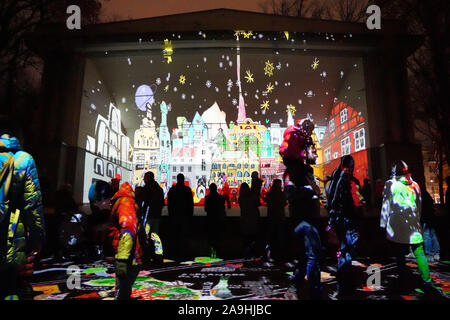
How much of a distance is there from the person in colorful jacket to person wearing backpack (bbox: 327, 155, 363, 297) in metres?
0.70

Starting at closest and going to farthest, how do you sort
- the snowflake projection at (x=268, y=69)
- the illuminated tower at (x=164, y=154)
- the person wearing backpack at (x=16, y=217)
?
the person wearing backpack at (x=16, y=217), the illuminated tower at (x=164, y=154), the snowflake projection at (x=268, y=69)

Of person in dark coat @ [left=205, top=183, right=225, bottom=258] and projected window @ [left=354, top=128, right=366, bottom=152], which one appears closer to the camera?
person in dark coat @ [left=205, top=183, right=225, bottom=258]

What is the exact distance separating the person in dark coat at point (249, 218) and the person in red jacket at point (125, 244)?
382 centimetres

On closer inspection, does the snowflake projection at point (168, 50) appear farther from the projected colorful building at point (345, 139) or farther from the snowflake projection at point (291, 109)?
the projected colorful building at point (345, 139)

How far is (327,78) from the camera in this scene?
47.7 feet

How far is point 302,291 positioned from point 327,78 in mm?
13057

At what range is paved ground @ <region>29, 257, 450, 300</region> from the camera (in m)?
3.83

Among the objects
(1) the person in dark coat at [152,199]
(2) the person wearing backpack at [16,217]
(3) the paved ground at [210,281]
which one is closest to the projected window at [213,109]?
(1) the person in dark coat at [152,199]

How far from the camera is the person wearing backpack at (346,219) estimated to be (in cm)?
375

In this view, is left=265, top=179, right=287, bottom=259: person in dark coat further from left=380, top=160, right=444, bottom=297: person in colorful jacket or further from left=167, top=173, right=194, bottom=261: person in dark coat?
left=380, top=160, right=444, bottom=297: person in colorful jacket

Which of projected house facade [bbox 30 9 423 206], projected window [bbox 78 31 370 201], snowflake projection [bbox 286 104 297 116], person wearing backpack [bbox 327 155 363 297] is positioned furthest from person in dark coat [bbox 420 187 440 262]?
snowflake projection [bbox 286 104 297 116]

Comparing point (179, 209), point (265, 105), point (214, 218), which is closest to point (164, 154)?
point (265, 105)

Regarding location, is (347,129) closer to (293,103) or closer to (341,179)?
(293,103)

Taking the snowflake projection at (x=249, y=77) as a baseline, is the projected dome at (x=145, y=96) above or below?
below
